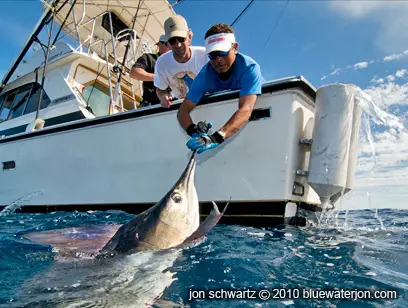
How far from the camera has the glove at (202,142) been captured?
2.49 m

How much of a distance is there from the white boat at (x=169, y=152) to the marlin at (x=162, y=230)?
1.32 meters

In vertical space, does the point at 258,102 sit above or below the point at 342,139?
above

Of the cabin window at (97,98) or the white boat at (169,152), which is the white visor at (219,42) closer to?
the white boat at (169,152)

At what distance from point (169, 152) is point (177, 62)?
1.04 metres

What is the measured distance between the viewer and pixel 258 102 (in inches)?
134

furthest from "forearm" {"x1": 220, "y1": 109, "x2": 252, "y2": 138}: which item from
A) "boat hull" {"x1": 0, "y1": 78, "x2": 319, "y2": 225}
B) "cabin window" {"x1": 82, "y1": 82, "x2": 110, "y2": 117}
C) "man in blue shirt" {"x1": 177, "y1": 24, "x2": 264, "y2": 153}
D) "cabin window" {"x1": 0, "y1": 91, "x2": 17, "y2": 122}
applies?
"cabin window" {"x1": 0, "y1": 91, "x2": 17, "y2": 122}

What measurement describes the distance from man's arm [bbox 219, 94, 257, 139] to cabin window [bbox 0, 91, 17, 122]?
6116mm

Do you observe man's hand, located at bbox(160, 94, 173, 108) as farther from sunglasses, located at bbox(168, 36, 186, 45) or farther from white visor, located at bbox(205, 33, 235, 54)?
white visor, located at bbox(205, 33, 235, 54)

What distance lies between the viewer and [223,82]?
3422mm

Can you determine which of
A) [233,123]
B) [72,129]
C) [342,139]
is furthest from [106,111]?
[342,139]

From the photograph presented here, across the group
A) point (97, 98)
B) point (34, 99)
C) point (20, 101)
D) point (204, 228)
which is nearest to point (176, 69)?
point (204, 228)

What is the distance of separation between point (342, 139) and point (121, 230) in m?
2.17

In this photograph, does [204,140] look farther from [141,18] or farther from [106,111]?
[141,18]

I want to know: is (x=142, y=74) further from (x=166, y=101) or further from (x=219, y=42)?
(x=219, y=42)
